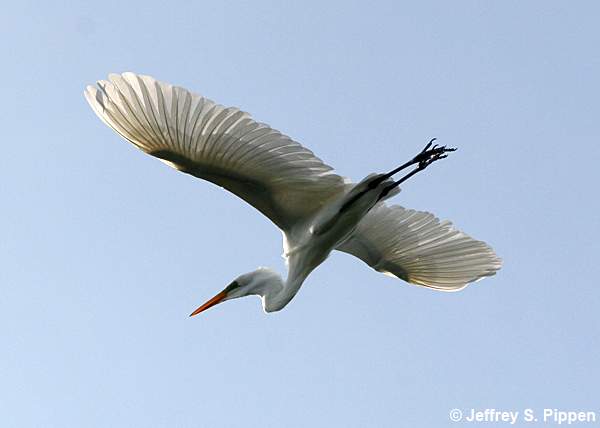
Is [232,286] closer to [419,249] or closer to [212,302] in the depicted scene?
[212,302]

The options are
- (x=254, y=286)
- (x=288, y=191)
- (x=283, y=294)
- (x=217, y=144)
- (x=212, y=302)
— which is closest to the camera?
(x=217, y=144)

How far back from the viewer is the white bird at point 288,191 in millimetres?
8586

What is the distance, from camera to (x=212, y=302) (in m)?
11.2

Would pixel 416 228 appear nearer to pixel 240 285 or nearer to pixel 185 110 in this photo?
pixel 240 285

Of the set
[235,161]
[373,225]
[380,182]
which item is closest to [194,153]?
[235,161]

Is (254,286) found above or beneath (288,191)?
beneath

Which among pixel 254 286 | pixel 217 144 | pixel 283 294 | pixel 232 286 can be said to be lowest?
pixel 283 294

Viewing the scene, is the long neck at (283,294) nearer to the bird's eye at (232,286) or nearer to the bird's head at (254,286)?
the bird's head at (254,286)

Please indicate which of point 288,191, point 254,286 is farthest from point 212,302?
point 288,191

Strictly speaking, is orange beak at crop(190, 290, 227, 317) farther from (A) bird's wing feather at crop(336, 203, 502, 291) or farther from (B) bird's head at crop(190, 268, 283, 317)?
(A) bird's wing feather at crop(336, 203, 502, 291)

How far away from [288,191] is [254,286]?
1294 millimetres

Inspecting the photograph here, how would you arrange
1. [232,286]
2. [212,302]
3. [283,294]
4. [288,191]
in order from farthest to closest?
[212,302] < [232,286] < [283,294] < [288,191]

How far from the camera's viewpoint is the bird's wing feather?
1069 cm

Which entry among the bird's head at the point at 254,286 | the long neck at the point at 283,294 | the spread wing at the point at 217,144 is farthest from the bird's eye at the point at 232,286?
the spread wing at the point at 217,144
